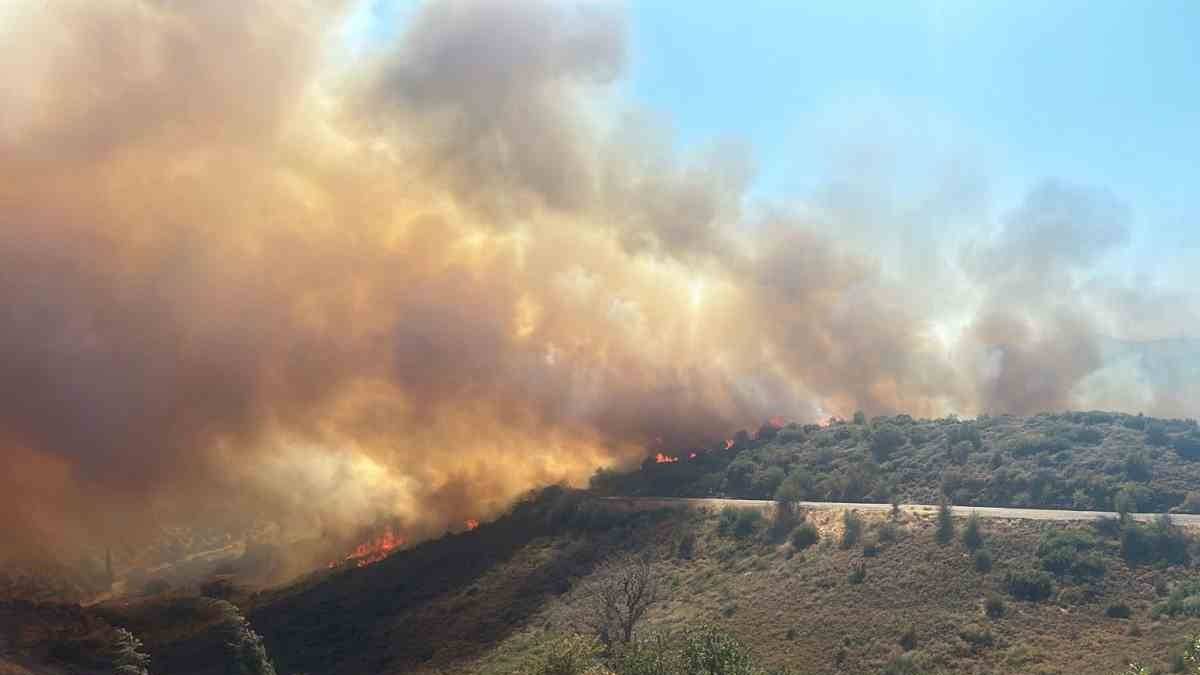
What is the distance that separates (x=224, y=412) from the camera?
53.6 meters

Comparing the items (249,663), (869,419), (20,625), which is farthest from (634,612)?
(869,419)

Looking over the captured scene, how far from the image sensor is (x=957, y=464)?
68.9m

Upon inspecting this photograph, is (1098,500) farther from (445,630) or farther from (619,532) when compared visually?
(445,630)

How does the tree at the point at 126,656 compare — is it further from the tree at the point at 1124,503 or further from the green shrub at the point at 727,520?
the tree at the point at 1124,503

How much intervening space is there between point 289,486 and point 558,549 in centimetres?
1944

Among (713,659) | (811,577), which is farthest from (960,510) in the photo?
(713,659)

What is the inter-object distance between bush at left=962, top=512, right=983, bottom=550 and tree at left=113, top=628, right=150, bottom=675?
4187cm

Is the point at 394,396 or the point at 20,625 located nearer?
the point at 20,625

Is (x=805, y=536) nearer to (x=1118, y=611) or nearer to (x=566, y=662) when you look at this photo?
(x=1118, y=611)

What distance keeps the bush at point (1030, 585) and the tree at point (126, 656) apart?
39406 mm

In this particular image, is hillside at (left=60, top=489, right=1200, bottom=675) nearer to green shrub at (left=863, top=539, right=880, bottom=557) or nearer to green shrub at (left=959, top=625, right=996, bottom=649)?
green shrub at (left=959, top=625, right=996, bottom=649)

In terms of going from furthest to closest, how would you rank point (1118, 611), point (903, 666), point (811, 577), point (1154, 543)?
point (811, 577)
point (1154, 543)
point (1118, 611)
point (903, 666)

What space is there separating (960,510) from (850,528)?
24.8ft

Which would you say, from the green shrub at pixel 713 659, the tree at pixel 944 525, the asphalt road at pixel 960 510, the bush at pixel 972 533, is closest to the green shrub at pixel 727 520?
the asphalt road at pixel 960 510
